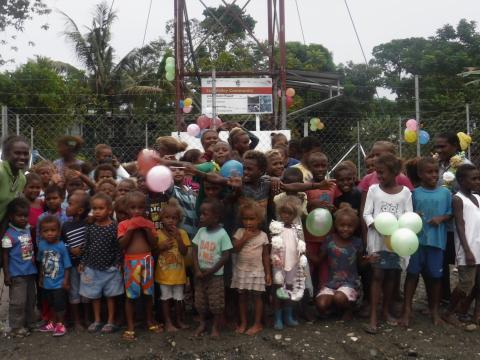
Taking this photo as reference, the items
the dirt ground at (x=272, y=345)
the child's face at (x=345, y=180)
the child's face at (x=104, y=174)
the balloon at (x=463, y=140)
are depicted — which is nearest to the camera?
the dirt ground at (x=272, y=345)

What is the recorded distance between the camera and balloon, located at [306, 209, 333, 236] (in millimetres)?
4002

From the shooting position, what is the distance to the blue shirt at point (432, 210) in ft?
13.2

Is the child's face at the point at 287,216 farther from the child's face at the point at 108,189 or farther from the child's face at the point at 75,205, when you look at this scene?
the child's face at the point at 75,205

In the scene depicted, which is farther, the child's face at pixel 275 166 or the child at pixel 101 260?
the child's face at pixel 275 166

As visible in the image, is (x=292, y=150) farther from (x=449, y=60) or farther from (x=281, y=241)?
(x=449, y=60)

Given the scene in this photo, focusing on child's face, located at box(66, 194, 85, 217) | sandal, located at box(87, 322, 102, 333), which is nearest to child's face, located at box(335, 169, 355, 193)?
child's face, located at box(66, 194, 85, 217)

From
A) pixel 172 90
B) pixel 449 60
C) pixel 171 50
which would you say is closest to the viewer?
pixel 172 90

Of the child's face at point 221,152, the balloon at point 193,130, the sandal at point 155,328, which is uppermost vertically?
the balloon at point 193,130

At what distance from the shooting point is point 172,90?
18328 millimetres

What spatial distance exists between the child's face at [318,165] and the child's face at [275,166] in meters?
0.26

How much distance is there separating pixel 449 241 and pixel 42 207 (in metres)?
3.58

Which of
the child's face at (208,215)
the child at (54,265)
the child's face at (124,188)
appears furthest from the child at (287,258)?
the child at (54,265)

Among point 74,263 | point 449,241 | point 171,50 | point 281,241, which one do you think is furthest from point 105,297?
point 171,50

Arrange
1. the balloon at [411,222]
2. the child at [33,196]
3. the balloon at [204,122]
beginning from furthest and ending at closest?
1. the balloon at [204,122]
2. the child at [33,196]
3. the balloon at [411,222]
